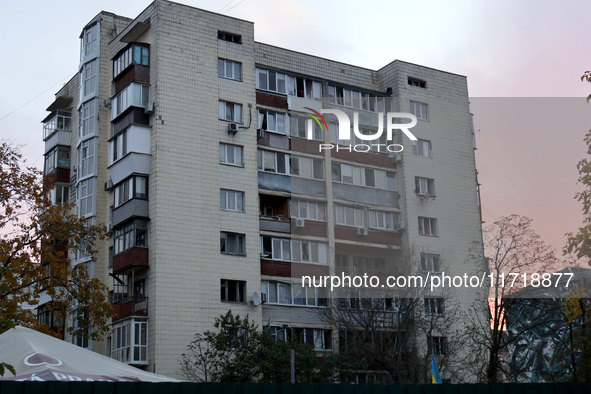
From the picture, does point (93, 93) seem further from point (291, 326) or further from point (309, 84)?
point (291, 326)

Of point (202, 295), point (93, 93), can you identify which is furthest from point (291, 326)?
point (93, 93)

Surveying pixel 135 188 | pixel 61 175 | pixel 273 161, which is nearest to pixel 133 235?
pixel 135 188

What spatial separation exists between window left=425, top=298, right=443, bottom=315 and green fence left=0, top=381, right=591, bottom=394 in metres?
23.1

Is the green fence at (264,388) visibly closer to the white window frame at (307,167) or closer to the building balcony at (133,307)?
Result: the building balcony at (133,307)

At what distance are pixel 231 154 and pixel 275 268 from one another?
5383 mm

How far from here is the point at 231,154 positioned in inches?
1411

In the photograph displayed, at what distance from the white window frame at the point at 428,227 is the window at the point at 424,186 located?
1.26m

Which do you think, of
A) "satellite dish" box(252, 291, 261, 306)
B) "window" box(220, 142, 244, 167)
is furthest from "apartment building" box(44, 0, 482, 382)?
"satellite dish" box(252, 291, 261, 306)

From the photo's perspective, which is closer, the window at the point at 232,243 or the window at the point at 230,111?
the window at the point at 232,243

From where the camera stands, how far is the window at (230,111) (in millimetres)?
36000

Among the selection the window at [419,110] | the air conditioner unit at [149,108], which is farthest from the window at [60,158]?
the window at [419,110]

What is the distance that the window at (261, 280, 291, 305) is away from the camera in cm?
3544

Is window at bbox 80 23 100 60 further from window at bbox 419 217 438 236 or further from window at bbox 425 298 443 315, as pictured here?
window at bbox 425 298 443 315

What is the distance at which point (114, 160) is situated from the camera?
1405 inches
